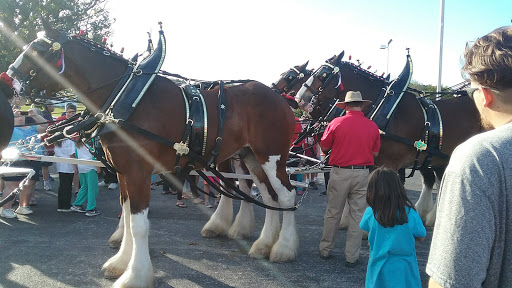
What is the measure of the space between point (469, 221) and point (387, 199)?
1662 mm

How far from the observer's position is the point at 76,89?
3.74 meters

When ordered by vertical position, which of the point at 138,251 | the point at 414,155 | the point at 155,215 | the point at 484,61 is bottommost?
the point at 155,215

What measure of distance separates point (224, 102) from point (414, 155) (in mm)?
2541

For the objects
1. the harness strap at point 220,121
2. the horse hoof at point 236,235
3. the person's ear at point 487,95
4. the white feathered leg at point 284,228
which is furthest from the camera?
the horse hoof at point 236,235

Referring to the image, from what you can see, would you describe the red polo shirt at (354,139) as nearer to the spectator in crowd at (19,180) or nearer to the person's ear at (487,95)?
the person's ear at (487,95)

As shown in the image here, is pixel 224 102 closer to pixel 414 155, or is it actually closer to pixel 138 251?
pixel 138 251

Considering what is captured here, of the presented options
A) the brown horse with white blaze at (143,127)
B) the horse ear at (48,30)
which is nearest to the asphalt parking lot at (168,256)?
the brown horse with white blaze at (143,127)

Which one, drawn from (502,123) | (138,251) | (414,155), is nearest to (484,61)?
(502,123)

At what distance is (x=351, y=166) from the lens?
4312 mm

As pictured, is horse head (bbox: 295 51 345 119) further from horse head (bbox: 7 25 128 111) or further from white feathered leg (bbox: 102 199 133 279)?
white feathered leg (bbox: 102 199 133 279)

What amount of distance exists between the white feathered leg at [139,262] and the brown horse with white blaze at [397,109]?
9.37 ft

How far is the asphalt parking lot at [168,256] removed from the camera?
3.83 metres

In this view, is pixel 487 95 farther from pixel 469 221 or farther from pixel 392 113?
pixel 392 113

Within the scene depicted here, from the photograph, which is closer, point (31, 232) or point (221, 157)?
point (221, 157)
